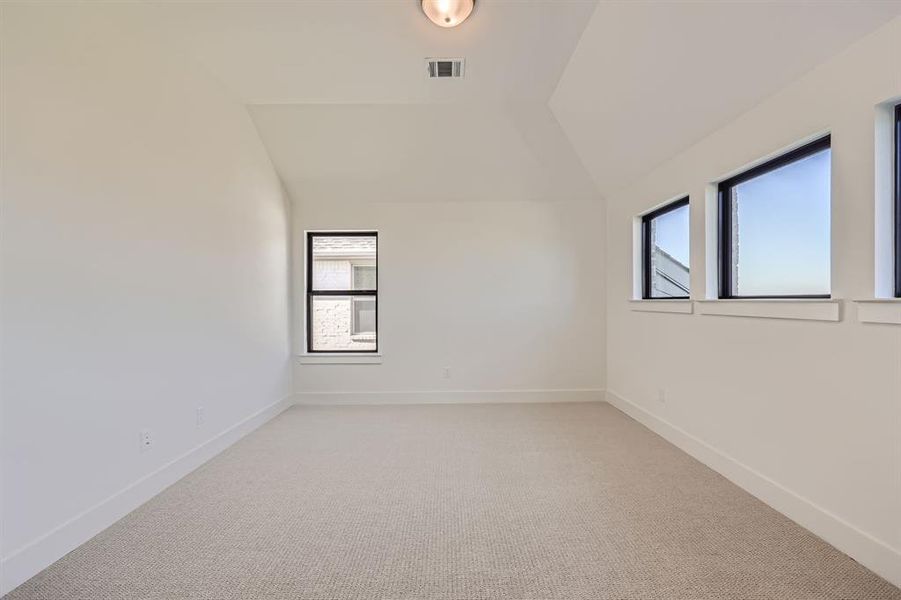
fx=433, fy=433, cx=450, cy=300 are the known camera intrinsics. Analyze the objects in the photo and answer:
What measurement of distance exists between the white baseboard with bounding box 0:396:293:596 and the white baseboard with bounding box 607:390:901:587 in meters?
3.26

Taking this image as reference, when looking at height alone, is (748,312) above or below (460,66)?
below

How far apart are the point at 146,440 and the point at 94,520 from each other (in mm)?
435

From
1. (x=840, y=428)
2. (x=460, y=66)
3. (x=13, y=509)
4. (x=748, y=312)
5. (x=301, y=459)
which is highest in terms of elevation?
(x=460, y=66)

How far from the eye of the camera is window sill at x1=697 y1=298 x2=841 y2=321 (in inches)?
74.7

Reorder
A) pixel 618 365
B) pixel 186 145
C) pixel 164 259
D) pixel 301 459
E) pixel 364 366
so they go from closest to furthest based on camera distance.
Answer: pixel 164 259 < pixel 186 145 < pixel 301 459 < pixel 618 365 < pixel 364 366

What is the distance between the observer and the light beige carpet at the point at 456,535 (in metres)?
1.62

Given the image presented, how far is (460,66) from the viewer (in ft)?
10.2

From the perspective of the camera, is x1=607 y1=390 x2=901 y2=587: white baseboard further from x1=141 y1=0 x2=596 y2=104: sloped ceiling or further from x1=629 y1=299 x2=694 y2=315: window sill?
x1=141 y1=0 x2=596 y2=104: sloped ceiling

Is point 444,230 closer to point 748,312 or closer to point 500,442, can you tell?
point 500,442

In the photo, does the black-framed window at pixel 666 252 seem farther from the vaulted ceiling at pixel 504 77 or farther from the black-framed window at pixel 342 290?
the black-framed window at pixel 342 290

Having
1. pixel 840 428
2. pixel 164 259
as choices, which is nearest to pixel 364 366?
pixel 164 259

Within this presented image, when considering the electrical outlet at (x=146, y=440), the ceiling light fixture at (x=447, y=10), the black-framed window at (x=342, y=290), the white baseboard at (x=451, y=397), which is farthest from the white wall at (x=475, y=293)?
the electrical outlet at (x=146, y=440)

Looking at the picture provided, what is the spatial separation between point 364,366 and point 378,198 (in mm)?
1778

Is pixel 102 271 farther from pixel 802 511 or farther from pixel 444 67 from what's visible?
pixel 802 511
